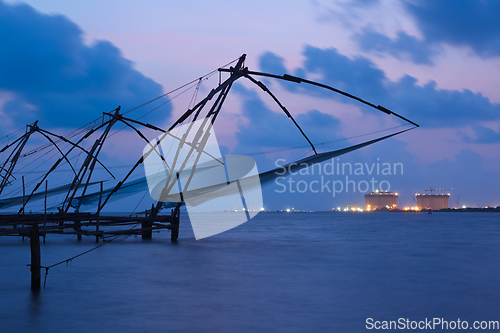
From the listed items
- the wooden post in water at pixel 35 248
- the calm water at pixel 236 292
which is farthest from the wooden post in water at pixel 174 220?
the wooden post in water at pixel 35 248

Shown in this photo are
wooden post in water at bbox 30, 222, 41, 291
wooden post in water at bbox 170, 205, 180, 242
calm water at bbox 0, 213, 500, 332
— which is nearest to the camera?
calm water at bbox 0, 213, 500, 332

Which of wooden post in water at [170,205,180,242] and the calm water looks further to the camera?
wooden post in water at [170,205,180,242]

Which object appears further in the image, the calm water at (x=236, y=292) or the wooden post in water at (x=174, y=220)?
the wooden post in water at (x=174, y=220)

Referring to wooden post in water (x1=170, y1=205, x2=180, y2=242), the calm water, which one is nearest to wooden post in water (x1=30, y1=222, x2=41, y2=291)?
the calm water

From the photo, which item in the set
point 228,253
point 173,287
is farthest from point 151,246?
point 173,287

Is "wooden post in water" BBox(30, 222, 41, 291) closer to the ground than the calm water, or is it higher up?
higher up

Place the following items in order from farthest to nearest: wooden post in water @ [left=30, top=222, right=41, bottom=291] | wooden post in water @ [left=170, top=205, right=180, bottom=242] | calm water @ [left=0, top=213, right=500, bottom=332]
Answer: wooden post in water @ [left=170, top=205, right=180, bottom=242] < wooden post in water @ [left=30, top=222, right=41, bottom=291] < calm water @ [left=0, top=213, right=500, bottom=332]

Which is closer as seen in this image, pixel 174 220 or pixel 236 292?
pixel 236 292

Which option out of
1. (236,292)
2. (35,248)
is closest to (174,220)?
(236,292)

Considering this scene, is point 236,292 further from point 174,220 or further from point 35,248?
point 174,220

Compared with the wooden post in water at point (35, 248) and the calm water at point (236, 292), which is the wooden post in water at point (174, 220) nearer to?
the calm water at point (236, 292)

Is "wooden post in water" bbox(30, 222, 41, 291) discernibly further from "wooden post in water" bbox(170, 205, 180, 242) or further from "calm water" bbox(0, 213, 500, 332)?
"wooden post in water" bbox(170, 205, 180, 242)

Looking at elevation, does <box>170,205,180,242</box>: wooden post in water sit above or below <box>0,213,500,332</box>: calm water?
above

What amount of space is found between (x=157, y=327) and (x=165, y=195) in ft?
29.3
